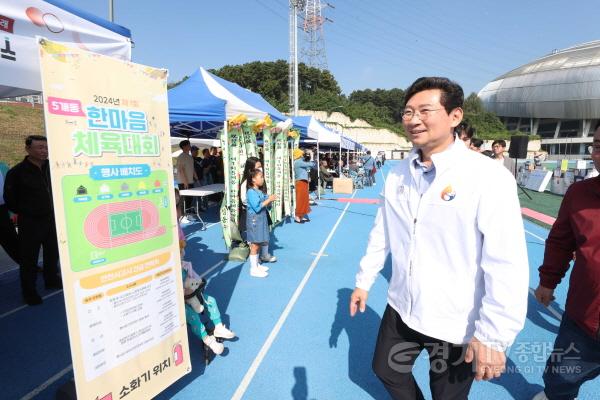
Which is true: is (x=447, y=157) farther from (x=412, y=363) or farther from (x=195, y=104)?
(x=195, y=104)

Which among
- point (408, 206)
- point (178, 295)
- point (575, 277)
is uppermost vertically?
point (408, 206)

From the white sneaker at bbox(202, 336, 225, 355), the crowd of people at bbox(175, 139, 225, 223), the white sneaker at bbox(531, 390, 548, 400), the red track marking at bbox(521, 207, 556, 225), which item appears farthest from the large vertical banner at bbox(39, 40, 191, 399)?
the red track marking at bbox(521, 207, 556, 225)

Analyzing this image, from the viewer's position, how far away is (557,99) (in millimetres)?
62438

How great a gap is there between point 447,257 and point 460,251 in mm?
63

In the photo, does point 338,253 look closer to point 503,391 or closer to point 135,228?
point 503,391

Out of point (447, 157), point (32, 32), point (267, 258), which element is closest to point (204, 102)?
point (267, 258)

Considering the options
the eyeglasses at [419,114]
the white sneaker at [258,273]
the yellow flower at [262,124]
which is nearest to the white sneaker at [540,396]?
the eyeglasses at [419,114]

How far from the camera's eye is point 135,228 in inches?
76.8

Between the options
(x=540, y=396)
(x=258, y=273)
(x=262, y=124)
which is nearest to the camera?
(x=540, y=396)

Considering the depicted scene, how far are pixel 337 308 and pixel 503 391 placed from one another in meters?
1.80

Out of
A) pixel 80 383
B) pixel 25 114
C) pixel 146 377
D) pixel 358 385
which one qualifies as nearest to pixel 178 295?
pixel 146 377

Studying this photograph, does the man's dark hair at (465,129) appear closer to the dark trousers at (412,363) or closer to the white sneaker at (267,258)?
the dark trousers at (412,363)

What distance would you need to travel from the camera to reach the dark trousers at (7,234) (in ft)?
13.9

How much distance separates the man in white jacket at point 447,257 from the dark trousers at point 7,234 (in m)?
4.92
